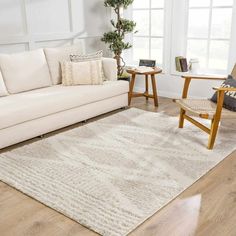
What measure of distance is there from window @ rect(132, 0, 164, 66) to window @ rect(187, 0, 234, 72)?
17.5 inches

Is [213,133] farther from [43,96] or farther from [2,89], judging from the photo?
[2,89]

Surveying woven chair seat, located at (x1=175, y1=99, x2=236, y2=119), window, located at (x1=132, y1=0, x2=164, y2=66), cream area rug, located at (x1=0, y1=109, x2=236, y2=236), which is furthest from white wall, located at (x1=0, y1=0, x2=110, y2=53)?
woven chair seat, located at (x1=175, y1=99, x2=236, y2=119)

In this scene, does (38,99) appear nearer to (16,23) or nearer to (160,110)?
(16,23)

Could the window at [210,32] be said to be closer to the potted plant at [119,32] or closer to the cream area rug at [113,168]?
the potted plant at [119,32]

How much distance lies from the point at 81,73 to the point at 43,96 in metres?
0.63

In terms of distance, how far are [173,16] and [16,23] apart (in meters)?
2.02

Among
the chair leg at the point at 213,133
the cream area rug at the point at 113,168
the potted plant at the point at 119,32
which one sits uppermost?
the potted plant at the point at 119,32

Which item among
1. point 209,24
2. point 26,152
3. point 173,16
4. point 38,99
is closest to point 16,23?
point 38,99

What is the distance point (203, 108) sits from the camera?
9.66 ft

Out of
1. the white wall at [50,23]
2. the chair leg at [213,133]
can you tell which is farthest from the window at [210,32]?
the chair leg at [213,133]

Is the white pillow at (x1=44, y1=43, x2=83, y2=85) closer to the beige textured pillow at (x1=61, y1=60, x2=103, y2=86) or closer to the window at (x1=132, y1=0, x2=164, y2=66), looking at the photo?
the beige textured pillow at (x1=61, y1=60, x2=103, y2=86)

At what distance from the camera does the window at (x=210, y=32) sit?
157 inches

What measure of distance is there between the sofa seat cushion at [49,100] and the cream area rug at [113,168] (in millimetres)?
268

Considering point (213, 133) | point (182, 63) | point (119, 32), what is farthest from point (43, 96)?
point (182, 63)
